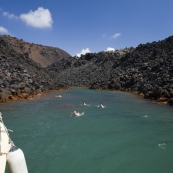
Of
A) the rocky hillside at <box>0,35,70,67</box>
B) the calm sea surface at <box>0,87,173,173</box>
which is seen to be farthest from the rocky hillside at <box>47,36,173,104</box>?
the rocky hillside at <box>0,35,70,67</box>

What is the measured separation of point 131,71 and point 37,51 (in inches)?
3614

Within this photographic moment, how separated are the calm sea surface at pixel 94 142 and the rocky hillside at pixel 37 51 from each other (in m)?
105

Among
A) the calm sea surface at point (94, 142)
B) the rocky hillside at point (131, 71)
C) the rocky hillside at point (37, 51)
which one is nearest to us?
the calm sea surface at point (94, 142)

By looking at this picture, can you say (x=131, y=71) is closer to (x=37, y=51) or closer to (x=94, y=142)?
(x=94, y=142)

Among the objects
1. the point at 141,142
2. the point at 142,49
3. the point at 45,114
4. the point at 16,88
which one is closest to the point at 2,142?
the point at 141,142

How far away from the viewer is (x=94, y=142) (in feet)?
35.2

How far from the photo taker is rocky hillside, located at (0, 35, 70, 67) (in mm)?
117400

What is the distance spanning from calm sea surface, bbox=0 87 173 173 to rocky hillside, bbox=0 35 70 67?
10489 cm

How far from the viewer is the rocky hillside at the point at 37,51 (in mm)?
117400

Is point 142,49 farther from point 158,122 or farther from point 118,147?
point 118,147

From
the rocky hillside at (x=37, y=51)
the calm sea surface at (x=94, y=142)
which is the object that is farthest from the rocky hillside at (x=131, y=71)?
the rocky hillside at (x=37, y=51)

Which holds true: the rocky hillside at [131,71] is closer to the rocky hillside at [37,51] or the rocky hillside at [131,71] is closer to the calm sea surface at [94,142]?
the calm sea surface at [94,142]

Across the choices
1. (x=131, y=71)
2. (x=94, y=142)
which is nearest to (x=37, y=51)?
(x=131, y=71)

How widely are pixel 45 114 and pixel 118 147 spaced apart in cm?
877
